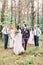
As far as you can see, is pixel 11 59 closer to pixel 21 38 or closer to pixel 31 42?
pixel 21 38

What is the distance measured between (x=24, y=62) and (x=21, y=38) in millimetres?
3130

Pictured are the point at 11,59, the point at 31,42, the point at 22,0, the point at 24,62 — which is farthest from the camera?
the point at 22,0

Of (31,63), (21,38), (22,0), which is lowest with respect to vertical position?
(31,63)

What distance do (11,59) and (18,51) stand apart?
1848 mm

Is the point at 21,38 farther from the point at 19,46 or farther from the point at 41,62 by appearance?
the point at 41,62

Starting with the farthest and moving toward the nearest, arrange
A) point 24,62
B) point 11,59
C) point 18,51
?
1. point 18,51
2. point 11,59
3. point 24,62

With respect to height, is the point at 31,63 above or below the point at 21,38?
below

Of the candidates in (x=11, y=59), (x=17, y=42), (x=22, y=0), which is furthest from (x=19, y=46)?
(x=22, y=0)

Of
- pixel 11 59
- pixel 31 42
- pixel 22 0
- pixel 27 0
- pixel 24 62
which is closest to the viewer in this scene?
pixel 24 62

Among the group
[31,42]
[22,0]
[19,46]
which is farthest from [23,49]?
[22,0]

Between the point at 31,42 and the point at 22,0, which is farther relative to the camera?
the point at 22,0

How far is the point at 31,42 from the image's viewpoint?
19875 millimetres

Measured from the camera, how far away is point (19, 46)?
1385 centimetres

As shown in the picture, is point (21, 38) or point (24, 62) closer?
point (24, 62)
